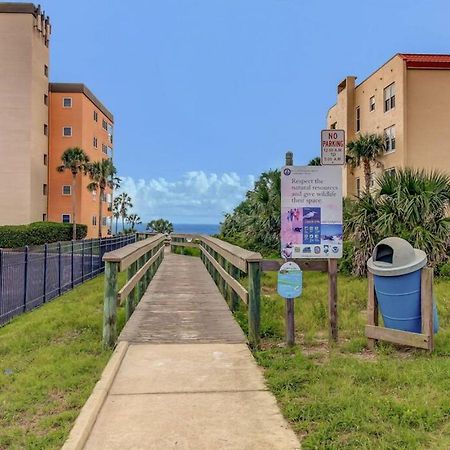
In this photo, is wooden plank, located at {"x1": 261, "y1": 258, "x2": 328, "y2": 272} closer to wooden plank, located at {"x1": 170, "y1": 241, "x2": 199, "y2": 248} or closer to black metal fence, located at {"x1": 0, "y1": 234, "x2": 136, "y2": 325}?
black metal fence, located at {"x1": 0, "y1": 234, "x2": 136, "y2": 325}

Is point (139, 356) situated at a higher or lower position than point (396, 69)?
lower

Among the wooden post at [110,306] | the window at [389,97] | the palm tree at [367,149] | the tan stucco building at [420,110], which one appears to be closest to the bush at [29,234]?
the palm tree at [367,149]

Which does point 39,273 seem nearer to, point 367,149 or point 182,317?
point 182,317

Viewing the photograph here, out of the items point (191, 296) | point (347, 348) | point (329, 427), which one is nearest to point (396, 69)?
point (191, 296)

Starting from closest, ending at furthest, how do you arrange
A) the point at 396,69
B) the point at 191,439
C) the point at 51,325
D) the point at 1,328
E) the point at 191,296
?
the point at 191,439, the point at 51,325, the point at 1,328, the point at 191,296, the point at 396,69

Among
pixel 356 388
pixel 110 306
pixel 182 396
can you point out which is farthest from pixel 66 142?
pixel 356 388

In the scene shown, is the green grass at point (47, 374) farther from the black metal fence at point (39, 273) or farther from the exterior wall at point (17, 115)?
the exterior wall at point (17, 115)

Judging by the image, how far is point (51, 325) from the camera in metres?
8.10

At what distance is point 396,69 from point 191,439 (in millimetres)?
27759

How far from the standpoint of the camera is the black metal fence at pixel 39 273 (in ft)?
33.2

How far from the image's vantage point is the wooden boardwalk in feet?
22.4

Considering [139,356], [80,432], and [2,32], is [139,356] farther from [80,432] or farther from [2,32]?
[2,32]

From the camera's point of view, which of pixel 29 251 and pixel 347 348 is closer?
pixel 347 348

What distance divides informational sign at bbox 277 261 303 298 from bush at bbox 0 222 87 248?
3855 centimetres
